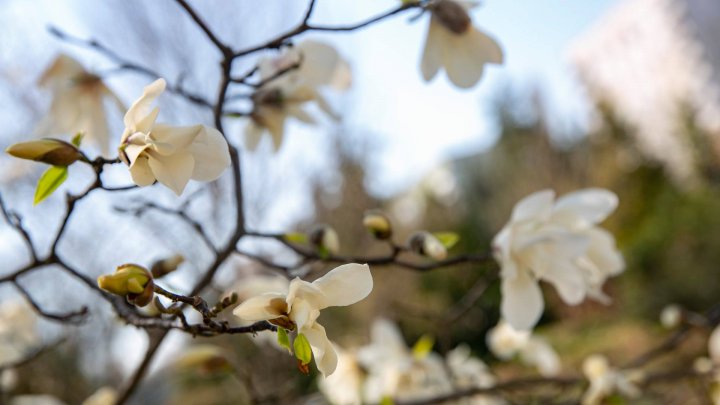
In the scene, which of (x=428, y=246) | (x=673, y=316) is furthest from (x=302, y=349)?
(x=673, y=316)

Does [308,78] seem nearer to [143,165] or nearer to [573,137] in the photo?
[143,165]

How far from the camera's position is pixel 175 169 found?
375mm

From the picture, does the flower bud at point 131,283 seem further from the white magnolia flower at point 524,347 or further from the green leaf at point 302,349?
the white magnolia flower at point 524,347

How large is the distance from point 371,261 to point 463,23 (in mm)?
254

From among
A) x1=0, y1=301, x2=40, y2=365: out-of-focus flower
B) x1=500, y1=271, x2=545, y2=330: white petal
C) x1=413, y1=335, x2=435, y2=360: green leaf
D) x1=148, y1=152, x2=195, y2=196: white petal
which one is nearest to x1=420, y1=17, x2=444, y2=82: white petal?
x1=500, y1=271, x2=545, y2=330: white petal

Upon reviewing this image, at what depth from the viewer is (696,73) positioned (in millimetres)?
17875

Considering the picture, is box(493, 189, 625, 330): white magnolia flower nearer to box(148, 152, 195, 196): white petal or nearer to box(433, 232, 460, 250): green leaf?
box(433, 232, 460, 250): green leaf

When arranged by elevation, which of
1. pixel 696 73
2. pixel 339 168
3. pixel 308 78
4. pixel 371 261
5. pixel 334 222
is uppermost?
pixel 308 78

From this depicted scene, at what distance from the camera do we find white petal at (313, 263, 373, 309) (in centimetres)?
35

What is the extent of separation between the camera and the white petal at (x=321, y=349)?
368mm

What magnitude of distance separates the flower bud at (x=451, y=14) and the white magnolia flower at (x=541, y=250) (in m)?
0.18

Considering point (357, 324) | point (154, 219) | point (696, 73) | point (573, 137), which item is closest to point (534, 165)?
point (573, 137)

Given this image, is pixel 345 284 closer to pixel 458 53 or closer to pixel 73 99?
pixel 458 53

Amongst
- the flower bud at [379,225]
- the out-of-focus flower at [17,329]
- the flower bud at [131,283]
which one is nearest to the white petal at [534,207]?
the flower bud at [379,225]
